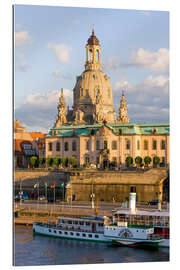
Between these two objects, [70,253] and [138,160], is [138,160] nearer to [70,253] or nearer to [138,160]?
[138,160]

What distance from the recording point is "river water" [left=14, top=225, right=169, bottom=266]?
92.8 feet

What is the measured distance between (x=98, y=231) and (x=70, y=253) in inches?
196

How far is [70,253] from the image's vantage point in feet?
105

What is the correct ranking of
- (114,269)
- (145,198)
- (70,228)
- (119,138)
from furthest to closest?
(119,138) → (145,198) → (70,228) → (114,269)

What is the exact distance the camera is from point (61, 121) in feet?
268

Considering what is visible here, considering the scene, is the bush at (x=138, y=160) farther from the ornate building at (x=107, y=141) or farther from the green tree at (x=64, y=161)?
the green tree at (x=64, y=161)

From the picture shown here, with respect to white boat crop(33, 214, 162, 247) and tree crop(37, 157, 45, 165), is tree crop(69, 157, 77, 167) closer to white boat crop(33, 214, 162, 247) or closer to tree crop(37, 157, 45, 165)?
tree crop(37, 157, 45, 165)

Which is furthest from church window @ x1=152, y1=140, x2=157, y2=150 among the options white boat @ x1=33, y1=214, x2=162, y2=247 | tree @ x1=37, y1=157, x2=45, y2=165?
white boat @ x1=33, y1=214, x2=162, y2=247

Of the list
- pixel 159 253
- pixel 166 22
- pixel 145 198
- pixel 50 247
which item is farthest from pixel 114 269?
pixel 145 198

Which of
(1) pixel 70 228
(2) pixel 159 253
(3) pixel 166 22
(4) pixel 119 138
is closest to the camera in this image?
(3) pixel 166 22

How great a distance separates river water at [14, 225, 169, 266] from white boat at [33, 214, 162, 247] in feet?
2.03

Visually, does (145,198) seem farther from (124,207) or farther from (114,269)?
(114,269)

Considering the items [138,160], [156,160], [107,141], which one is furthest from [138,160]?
[107,141]
